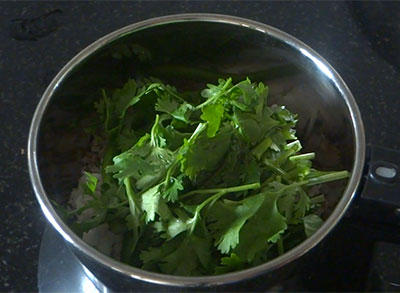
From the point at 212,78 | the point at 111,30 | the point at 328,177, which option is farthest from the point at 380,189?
the point at 111,30

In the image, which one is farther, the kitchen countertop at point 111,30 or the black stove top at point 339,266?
the kitchen countertop at point 111,30

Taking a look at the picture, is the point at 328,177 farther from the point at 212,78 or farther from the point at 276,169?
the point at 212,78

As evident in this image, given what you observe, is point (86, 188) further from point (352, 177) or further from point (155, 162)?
point (352, 177)

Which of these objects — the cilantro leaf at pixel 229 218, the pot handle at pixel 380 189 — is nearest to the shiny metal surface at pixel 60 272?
the cilantro leaf at pixel 229 218

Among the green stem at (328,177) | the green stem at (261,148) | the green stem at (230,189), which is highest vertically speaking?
the green stem at (261,148)

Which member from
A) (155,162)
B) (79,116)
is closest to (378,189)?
(155,162)

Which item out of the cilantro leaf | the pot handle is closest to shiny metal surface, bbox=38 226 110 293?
the cilantro leaf

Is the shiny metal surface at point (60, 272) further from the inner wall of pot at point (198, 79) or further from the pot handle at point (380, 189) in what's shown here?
the pot handle at point (380, 189)
